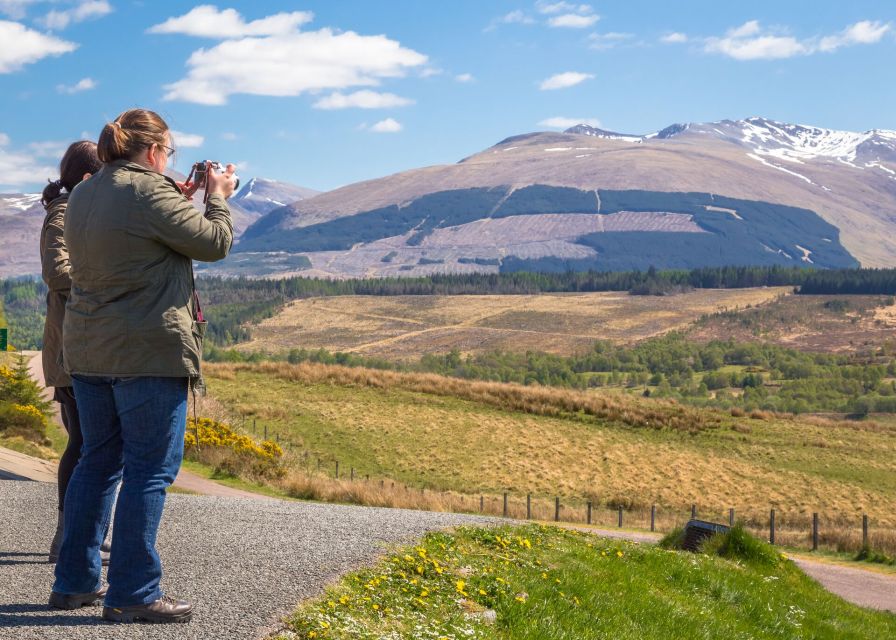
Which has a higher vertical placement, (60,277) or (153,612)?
(60,277)

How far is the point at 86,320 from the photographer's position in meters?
5.93

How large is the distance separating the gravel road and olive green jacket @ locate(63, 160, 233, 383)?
4.97 feet

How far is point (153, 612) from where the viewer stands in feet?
19.7

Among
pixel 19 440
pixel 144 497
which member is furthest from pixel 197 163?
pixel 19 440

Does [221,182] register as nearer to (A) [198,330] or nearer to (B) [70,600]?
(A) [198,330]

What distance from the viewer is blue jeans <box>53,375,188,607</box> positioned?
5891 mm

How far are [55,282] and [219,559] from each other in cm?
250

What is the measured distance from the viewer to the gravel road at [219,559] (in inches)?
235

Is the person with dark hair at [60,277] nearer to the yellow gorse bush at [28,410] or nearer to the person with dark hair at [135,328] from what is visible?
the person with dark hair at [135,328]

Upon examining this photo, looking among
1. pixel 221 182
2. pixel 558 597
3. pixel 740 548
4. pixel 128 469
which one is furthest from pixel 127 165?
pixel 740 548

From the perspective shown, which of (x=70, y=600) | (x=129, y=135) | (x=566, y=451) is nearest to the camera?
(x=129, y=135)

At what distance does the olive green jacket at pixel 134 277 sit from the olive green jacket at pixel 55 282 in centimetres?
165

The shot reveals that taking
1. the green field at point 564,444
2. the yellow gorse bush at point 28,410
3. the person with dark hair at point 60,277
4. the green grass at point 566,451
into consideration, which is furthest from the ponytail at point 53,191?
the green grass at point 566,451

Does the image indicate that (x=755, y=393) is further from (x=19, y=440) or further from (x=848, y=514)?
(x=19, y=440)
